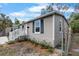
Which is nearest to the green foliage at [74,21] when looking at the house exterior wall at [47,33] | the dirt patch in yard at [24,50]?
the house exterior wall at [47,33]

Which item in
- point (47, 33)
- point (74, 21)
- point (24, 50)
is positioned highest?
point (74, 21)

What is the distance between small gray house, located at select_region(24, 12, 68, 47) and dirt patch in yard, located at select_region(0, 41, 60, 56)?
0.36 feet

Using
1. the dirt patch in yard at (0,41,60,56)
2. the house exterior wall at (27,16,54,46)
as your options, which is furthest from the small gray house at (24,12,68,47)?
the dirt patch in yard at (0,41,60,56)

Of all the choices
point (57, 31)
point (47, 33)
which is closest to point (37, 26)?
point (47, 33)

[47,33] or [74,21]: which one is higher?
[74,21]

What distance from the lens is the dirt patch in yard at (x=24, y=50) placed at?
20.1 ft

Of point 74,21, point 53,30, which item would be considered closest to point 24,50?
point 53,30

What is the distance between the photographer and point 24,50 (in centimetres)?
614

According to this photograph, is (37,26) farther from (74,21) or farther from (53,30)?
(74,21)

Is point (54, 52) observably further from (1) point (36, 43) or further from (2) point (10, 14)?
(2) point (10, 14)

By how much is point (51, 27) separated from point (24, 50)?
48 centimetres

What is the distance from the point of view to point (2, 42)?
617 centimetres

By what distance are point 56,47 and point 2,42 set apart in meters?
0.74

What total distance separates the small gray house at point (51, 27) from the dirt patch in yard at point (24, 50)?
0.36 ft
